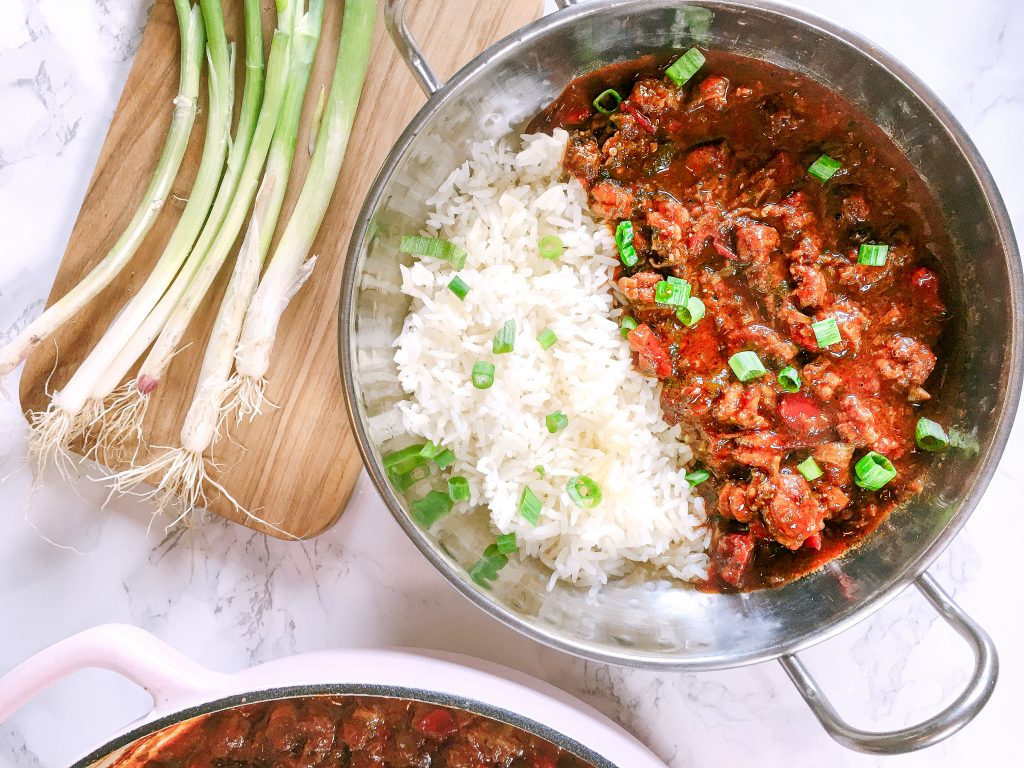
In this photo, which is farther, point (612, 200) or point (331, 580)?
point (331, 580)

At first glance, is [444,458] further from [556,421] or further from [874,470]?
[874,470]

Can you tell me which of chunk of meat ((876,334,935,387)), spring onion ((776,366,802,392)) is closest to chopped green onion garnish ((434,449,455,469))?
spring onion ((776,366,802,392))

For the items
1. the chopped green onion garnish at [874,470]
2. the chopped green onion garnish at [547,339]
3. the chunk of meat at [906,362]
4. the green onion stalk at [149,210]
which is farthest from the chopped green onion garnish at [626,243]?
the green onion stalk at [149,210]

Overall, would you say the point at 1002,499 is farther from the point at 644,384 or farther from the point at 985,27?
the point at 985,27

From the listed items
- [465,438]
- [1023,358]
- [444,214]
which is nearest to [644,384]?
[465,438]

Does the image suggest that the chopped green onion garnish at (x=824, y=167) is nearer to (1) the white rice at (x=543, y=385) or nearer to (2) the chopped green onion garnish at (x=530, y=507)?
(1) the white rice at (x=543, y=385)

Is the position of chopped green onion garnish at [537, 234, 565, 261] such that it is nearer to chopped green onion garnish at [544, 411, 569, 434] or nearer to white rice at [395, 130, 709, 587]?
white rice at [395, 130, 709, 587]

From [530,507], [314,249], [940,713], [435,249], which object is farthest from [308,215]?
[940,713]
